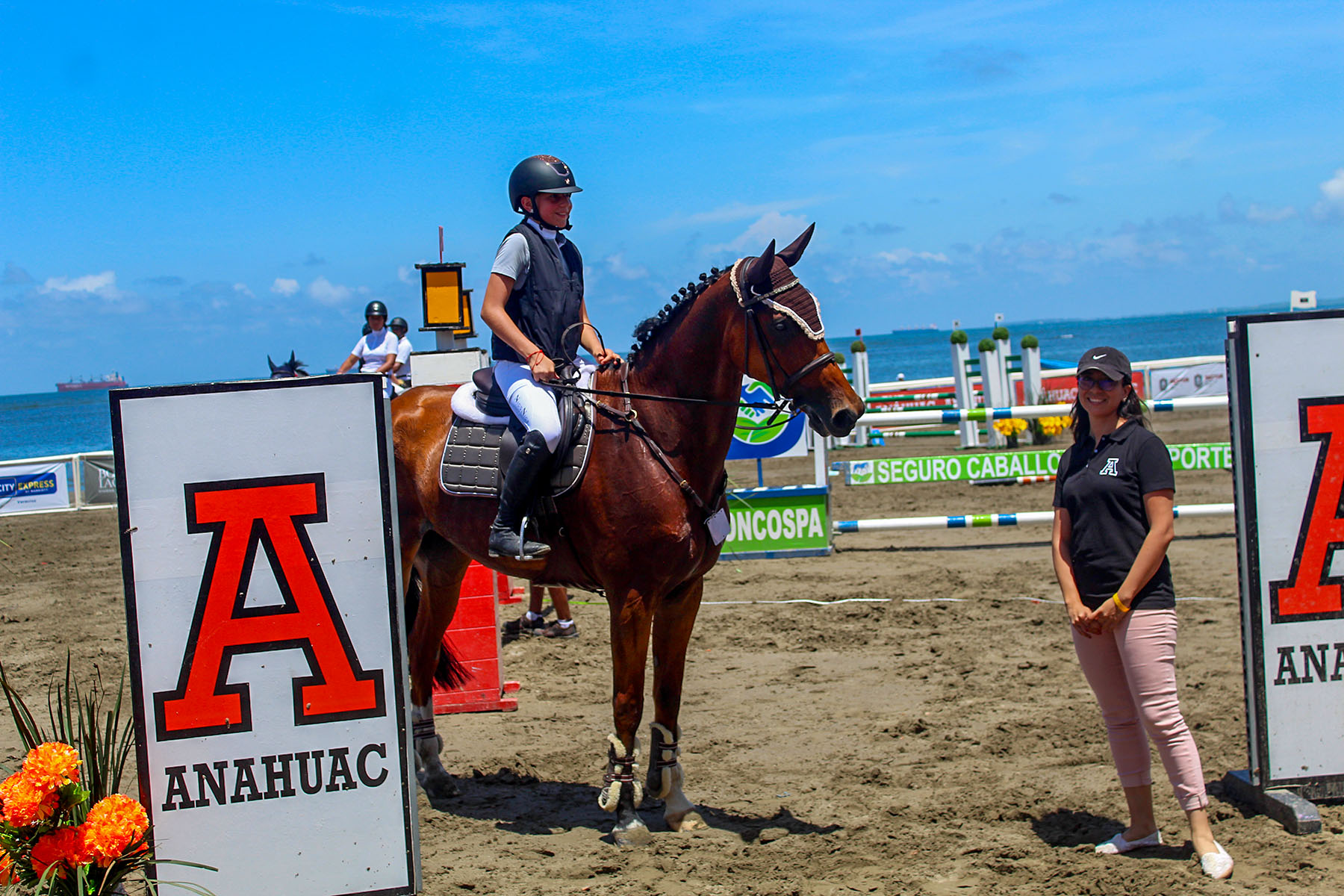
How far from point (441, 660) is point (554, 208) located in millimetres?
2589

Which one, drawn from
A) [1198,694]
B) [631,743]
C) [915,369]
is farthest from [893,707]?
[915,369]

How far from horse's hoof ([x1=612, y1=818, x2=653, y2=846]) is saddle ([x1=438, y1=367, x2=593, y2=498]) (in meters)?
1.42

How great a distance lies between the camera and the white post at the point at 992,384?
18.9 meters

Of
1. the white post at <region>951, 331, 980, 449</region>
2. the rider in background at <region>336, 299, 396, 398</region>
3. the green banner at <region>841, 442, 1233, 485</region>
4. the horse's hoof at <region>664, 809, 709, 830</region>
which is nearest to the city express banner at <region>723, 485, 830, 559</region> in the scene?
the green banner at <region>841, 442, 1233, 485</region>

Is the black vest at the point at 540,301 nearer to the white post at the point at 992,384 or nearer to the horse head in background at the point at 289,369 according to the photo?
the horse head in background at the point at 289,369

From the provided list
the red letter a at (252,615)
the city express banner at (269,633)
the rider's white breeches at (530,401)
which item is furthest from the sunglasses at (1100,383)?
the red letter a at (252,615)

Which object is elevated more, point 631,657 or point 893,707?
point 631,657

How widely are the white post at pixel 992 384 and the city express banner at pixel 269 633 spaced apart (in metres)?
16.9

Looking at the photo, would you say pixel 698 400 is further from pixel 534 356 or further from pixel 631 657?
pixel 631 657

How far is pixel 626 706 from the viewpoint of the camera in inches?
174

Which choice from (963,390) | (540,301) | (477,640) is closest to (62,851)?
(540,301)

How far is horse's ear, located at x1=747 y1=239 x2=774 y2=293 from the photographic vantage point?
13.9 ft

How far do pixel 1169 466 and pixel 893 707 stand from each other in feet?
8.77

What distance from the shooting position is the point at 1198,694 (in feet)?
19.2
